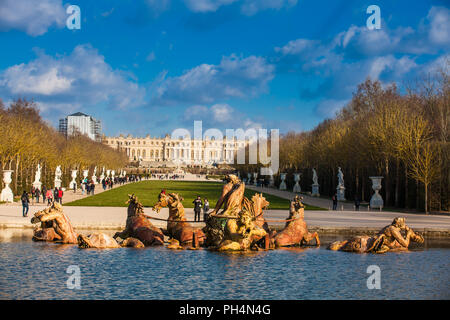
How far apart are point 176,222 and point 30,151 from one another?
41990 millimetres

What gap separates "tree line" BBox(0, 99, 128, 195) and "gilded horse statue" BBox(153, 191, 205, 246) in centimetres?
3406

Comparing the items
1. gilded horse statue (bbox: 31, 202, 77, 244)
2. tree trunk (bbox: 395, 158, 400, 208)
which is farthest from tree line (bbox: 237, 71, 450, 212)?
gilded horse statue (bbox: 31, 202, 77, 244)

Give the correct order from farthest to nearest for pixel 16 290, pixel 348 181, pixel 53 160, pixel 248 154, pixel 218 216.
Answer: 1. pixel 248 154
2. pixel 53 160
3. pixel 348 181
4. pixel 218 216
5. pixel 16 290

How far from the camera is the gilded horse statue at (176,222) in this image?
60.2 ft

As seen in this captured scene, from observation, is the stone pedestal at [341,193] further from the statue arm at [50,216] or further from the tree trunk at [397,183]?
the statue arm at [50,216]

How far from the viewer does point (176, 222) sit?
18766 mm

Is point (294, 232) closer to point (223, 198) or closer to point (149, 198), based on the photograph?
point (223, 198)

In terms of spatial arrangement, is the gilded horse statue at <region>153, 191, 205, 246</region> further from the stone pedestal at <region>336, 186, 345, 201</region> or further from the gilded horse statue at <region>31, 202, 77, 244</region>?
the stone pedestal at <region>336, 186, 345, 201</region>

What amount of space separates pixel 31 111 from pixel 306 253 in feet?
239

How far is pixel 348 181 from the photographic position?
58406 millimetres

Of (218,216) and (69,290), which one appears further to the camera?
(218,216)

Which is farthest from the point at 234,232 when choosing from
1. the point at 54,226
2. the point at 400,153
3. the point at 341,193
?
the point at 341,193

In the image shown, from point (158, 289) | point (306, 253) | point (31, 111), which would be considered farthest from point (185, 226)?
point (31, 111)
